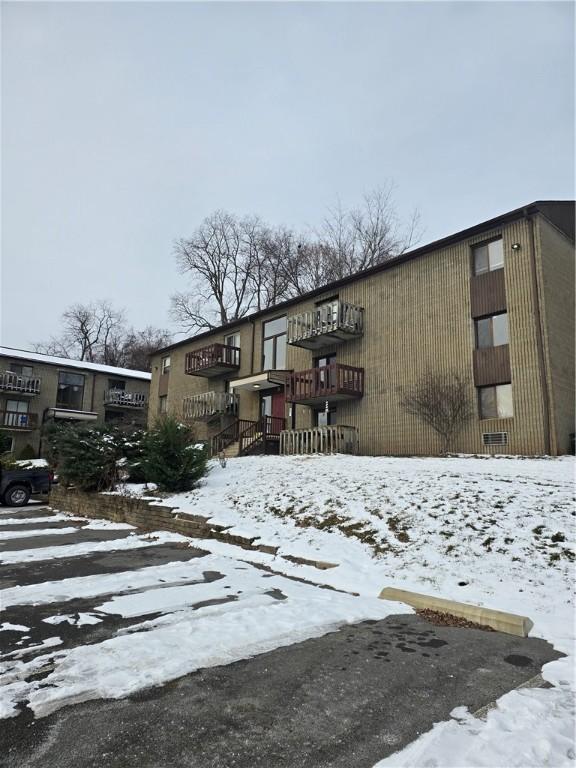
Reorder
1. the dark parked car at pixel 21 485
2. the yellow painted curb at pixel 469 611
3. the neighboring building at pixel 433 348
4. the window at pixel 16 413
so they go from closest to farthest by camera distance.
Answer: the yellow painted curb at pixel 469 611 → the neighboring building at pixel 433 348 → the dark parked car at pixel 21 485 → the window at pixel 16 413

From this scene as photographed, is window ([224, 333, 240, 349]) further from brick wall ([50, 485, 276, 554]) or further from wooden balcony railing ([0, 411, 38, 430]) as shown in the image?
wooden balcony railing ([0, 411, 38, 430])

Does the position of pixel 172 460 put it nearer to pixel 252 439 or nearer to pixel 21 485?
pixel 21 485

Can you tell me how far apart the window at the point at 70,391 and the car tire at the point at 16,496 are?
22206 mm

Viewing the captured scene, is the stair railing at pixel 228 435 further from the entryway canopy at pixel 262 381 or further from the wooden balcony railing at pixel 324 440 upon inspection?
the wooden balcony railing at pixel 324 440

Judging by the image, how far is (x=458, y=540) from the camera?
640 cm

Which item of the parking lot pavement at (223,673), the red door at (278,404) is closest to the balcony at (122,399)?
the red door at (278,404)

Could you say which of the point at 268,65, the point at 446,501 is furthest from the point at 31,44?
the point at 446,501

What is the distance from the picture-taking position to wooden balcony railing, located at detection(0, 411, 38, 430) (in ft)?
105

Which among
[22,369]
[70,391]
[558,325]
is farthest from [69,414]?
[558,325]

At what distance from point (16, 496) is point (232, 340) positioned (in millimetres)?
12895

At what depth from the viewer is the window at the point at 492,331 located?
552 inches

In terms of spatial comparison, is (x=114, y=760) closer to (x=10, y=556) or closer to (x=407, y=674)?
(x=407, y=674)

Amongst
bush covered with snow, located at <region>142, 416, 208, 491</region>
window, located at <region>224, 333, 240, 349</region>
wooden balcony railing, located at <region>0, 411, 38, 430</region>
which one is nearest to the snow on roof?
wooden balcony railing, located at <region>0, 411, 38, 430</region>

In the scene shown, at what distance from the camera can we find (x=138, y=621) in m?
4.11
